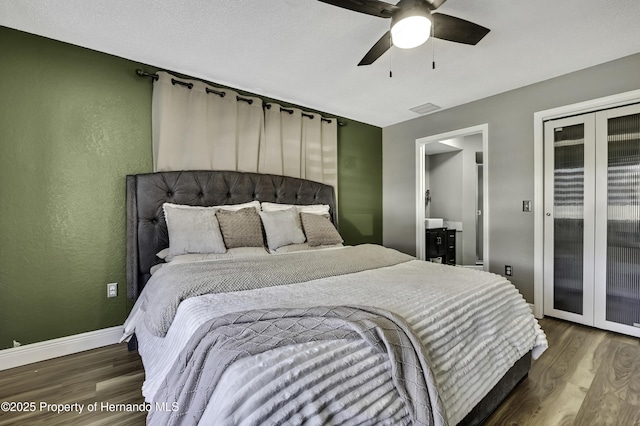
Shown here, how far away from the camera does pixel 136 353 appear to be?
2215mm

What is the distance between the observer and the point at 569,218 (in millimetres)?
2828

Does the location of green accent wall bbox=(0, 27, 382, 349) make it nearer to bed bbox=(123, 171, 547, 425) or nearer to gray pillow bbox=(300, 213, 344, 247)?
bed bbox=(123, 171, 547, 425)

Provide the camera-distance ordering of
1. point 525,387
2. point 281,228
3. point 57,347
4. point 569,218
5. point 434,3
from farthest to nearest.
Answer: point 569,218, point 281,228, point 57,347, point 525,387, point 434,3

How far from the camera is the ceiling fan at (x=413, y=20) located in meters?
1.52

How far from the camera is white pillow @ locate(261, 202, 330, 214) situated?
2.88m

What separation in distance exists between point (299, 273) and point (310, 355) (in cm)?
89

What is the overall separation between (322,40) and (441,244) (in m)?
3.76

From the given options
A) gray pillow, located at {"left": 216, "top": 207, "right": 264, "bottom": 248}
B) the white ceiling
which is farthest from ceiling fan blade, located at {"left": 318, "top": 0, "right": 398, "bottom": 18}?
gray pillow, located at {"left": 216, "top": 207, "right": 264, "bottom": 248}

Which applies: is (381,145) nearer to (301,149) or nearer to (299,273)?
(301,149)

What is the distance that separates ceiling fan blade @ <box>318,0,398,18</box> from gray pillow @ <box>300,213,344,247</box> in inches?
70.7

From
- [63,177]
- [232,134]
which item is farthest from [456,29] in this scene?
[63,177]

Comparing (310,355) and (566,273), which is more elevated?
(310,355)

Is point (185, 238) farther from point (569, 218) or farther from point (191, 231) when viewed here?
point (569, 218)

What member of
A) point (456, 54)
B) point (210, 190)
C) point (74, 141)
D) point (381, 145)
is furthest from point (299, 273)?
point (381, 145)
